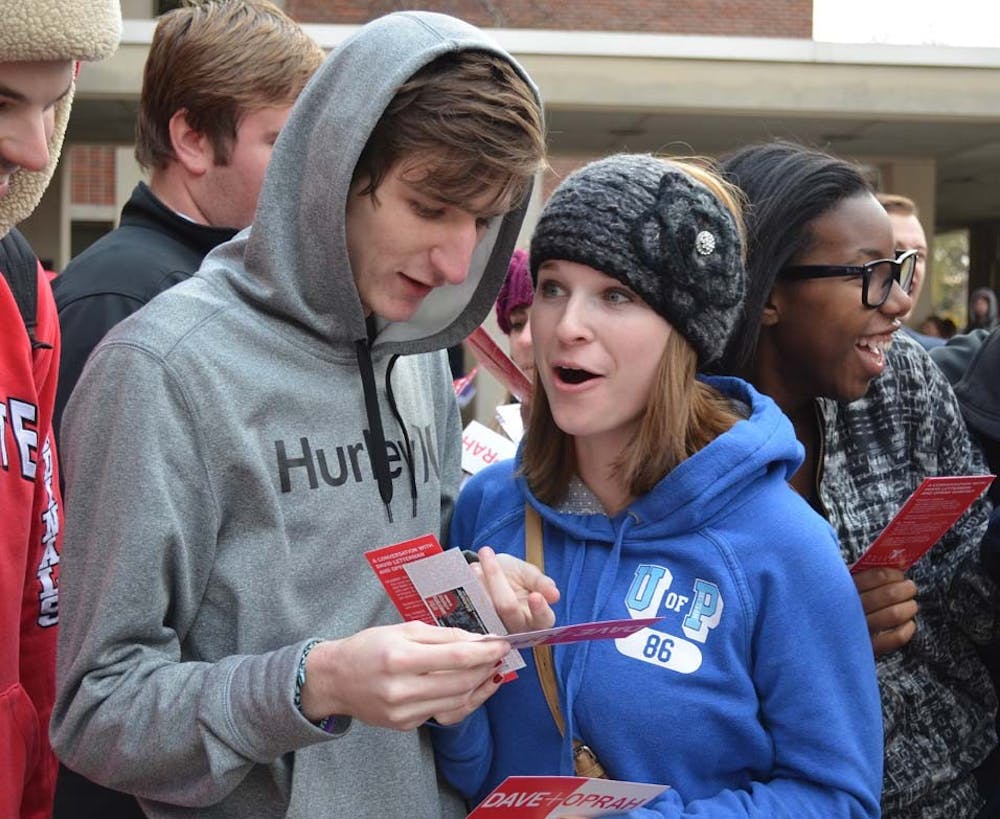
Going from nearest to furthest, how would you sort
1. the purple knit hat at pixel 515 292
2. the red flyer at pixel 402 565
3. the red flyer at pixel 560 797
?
the red flyer at pixel 402 565, the red flyer at pixel 560 797, the purple knit hat at pixel 515 292

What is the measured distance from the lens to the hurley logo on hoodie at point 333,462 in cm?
185

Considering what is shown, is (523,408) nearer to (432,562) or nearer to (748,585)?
(748,585)

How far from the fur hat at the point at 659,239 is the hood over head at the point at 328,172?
25cm

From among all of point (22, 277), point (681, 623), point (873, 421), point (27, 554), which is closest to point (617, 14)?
point (873, 421)

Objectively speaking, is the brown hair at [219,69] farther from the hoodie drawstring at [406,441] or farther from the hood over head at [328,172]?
the hoodie drawstring at [406,441]

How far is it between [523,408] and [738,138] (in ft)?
45.0

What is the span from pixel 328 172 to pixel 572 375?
0.56 metres

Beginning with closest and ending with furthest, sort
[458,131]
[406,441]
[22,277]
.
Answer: [458,131] → [406,441] → [22,277]

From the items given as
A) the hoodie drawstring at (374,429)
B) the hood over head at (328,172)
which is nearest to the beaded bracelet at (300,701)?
the hoodie drawstring at (374,429)

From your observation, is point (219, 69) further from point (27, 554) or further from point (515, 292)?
point (515, 292)

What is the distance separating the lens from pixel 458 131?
190 cm

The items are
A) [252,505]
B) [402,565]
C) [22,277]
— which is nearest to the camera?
[402,565]

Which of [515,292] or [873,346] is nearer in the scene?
[873,346]

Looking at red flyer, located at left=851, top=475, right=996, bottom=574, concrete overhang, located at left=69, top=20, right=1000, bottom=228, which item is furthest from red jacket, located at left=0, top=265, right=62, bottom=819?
concrete overhang, located at left=69, top=20, right=1000, bottom=228
